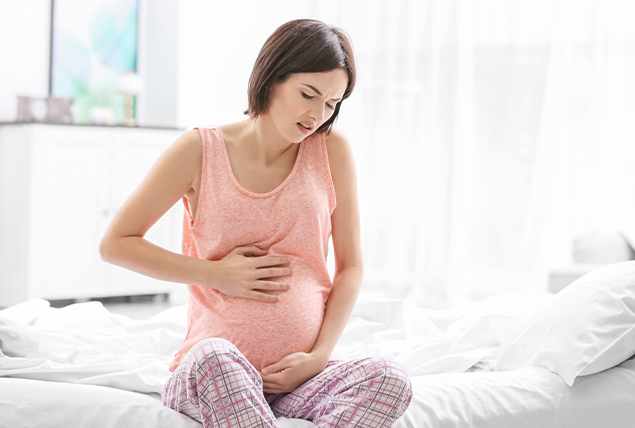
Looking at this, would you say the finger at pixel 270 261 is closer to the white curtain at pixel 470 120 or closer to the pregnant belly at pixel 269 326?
the pregnant belly at pixel 269 326

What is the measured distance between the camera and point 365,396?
1.25 m

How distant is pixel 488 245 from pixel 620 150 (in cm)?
91

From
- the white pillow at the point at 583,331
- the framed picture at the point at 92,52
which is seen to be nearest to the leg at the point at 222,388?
the white pillow at the point at 583,331

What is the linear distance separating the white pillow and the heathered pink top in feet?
1.55

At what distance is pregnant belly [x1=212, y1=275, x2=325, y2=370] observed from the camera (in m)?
1.43

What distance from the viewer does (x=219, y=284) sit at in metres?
1.44

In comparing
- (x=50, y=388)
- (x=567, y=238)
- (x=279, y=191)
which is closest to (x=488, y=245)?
(x=567, y=238)

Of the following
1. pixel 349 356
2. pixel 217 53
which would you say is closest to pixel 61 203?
pixel 217 53

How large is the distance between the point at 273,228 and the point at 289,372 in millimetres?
306

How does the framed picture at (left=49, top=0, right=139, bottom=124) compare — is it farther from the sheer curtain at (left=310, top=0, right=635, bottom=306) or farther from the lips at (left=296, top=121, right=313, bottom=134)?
the lips at (left=296, top=121, right=313, bottom=134)

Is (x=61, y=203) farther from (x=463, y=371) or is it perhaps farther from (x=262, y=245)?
(x=463, y=371)

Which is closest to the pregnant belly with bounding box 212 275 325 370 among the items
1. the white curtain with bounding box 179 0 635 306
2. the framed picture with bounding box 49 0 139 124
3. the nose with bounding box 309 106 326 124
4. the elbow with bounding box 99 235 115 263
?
the elbow with bounding box 99 235 115 263

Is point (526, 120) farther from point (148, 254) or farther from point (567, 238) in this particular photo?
point (148, 254)

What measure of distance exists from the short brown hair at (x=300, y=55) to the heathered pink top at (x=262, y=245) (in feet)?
0.53
